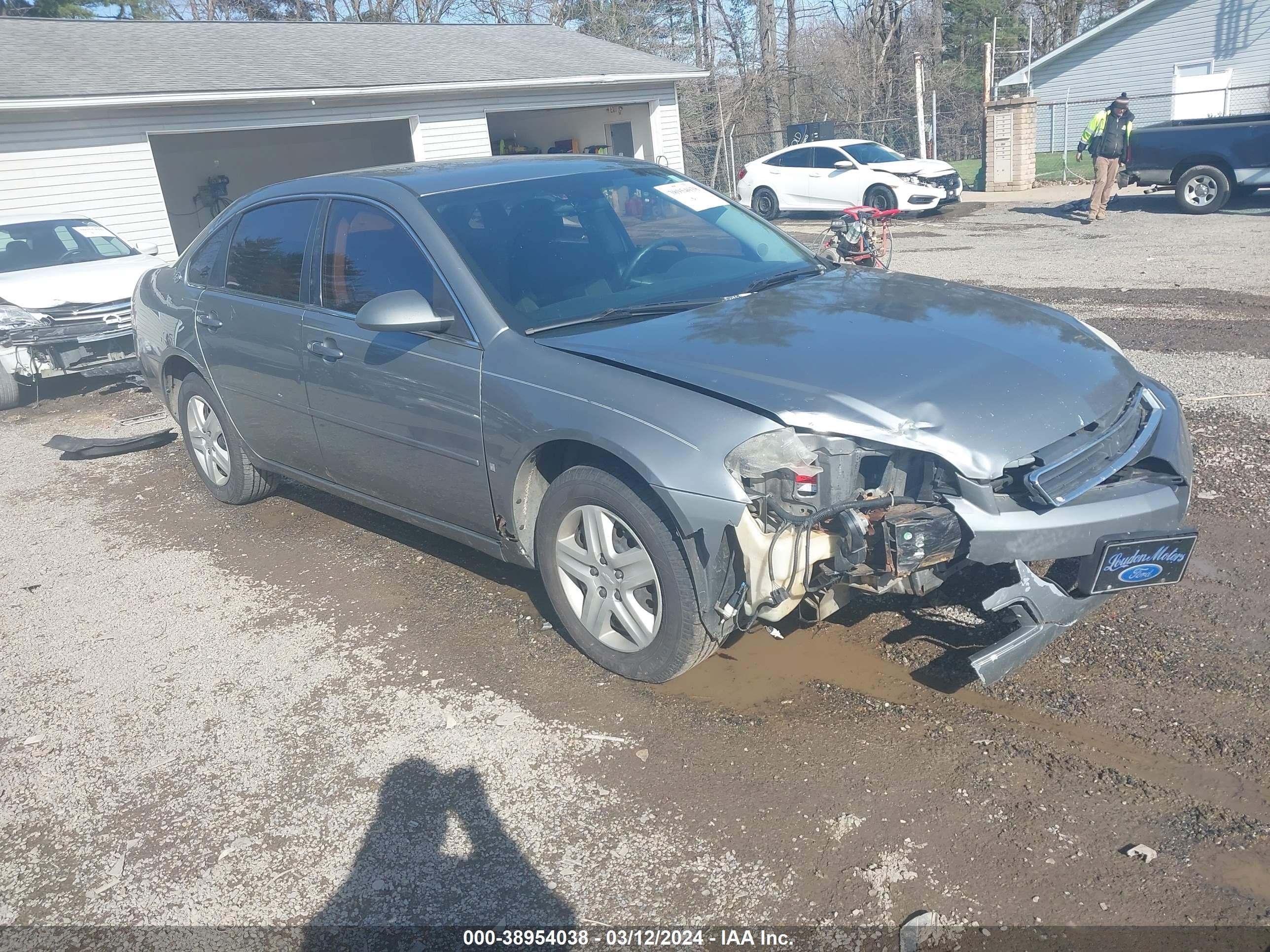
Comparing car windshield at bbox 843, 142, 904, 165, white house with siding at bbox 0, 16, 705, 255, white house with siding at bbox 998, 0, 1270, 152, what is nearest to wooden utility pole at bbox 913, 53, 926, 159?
white house with siding at bbox 998, 0, 1270, 152

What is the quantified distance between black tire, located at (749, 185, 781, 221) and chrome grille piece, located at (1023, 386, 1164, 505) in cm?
1923

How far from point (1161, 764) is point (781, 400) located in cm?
157

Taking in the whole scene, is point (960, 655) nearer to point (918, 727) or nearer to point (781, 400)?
point (918, 727)

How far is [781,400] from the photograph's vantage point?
10.8 ft

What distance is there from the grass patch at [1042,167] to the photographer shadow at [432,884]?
2268cm

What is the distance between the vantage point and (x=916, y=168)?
19750 mm

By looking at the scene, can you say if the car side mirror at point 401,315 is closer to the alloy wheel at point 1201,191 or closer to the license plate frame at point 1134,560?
the license plate frame at point 1134,560

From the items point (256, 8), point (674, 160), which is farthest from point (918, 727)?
point (256, 8)

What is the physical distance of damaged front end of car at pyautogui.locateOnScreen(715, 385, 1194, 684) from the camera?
315 centimetres

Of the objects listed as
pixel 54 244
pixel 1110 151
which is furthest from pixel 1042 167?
pixel 54 244

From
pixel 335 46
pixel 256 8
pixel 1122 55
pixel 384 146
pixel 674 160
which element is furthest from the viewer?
pixel 256 8

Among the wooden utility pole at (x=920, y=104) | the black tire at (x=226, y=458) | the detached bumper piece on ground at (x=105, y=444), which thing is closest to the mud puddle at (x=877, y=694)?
the black tire at (x=226, y=458)

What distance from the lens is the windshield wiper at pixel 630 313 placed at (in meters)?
4.02

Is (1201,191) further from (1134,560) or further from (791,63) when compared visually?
(791,63)
